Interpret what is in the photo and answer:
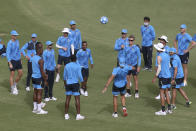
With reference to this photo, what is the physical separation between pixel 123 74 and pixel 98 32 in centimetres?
1369

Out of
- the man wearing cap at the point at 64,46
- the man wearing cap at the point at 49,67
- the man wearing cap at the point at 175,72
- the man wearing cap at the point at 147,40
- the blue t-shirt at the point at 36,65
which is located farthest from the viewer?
the man wearing cap at the point at 147,40

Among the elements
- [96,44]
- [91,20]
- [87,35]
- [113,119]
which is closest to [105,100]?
[113,119]

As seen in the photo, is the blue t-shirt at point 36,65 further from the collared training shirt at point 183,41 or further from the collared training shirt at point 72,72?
the collared training shirt at point 183,41

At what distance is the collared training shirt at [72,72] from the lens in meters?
12.8

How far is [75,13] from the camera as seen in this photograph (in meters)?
29.9

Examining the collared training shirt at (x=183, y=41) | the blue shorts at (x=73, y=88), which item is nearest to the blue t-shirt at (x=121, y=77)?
the blue shorts at (x=73, y=88)

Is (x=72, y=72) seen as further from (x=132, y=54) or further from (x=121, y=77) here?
(x=132, y=54)

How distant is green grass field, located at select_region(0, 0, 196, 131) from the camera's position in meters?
12.5

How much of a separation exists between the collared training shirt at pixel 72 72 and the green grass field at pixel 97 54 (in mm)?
1363

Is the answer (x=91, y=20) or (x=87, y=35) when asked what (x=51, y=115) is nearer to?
(x=87, y=35)

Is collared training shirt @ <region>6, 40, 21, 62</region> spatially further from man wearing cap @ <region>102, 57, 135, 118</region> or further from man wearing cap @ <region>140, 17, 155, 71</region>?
man wearing cap @ <region>140, 17, 155, 71</region>

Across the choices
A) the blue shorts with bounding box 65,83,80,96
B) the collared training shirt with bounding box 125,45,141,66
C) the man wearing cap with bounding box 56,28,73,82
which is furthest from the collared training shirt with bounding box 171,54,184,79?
the man wearing cap with bounding box 56,28,73,82

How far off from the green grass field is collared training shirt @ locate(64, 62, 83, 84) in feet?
4.47

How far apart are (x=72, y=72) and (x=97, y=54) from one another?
9.06 meters
